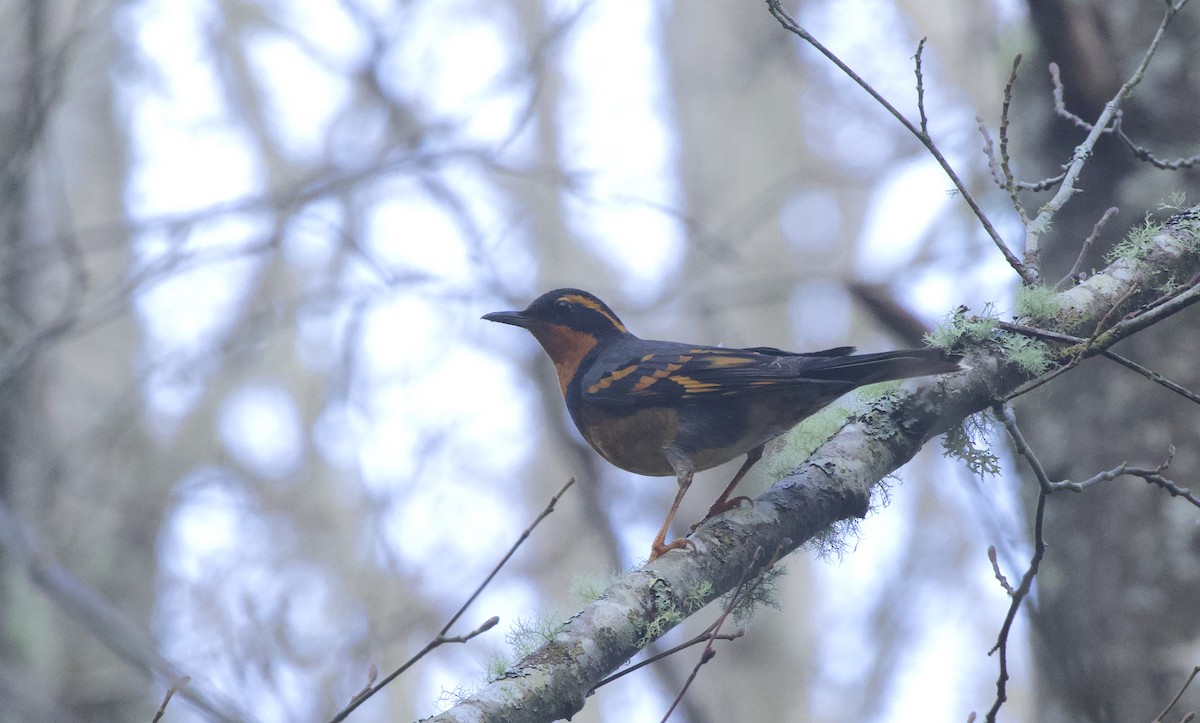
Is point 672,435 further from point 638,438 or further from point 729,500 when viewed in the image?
point 729,500

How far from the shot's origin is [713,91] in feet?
34.2

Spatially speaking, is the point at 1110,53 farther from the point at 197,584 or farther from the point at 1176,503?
the point at 197,584

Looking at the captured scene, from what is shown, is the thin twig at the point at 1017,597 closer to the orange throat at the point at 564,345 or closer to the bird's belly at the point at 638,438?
the bird's belly at the point at 638,438

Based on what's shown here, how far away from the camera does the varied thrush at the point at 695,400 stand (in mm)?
3754

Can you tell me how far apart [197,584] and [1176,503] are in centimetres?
851

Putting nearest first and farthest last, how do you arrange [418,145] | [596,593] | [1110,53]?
[596,593] < [1110,53] < [418,145]

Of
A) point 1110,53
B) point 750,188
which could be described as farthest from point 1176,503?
point 750,188

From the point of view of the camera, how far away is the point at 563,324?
16.1ft

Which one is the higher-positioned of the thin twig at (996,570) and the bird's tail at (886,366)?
the bird's tail at (886,366)

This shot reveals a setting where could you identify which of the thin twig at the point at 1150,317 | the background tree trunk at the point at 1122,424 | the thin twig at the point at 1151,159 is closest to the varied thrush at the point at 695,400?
the thin twig at the point at 1150,317

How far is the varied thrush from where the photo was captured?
148 inches

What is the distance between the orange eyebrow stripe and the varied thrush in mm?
431

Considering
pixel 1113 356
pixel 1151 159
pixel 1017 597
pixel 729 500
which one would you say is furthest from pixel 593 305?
pixel 1017 597

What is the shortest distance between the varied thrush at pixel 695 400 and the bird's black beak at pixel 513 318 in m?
0.46
